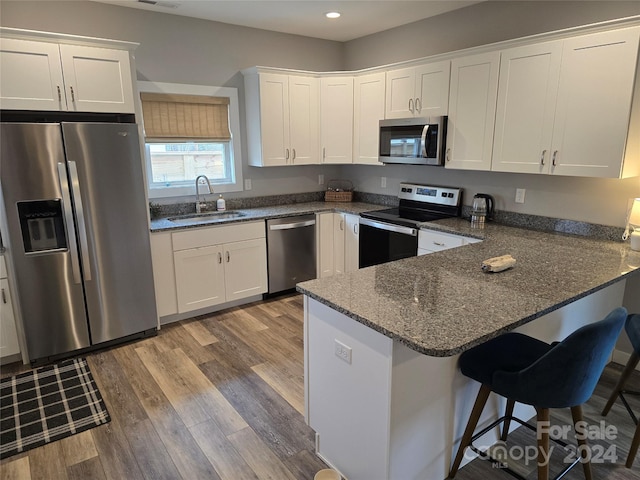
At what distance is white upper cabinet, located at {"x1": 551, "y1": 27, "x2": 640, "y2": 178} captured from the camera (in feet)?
8.16

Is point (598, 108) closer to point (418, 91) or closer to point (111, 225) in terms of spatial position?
point (418, 91)

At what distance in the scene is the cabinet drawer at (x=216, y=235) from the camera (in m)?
3.60

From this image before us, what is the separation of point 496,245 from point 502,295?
40.2 inches

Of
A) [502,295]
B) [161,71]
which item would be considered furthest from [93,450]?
[161,71]

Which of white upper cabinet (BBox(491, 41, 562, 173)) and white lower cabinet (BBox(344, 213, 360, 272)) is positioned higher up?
white upper cabinet (BBox(491, 41, 562, 173))

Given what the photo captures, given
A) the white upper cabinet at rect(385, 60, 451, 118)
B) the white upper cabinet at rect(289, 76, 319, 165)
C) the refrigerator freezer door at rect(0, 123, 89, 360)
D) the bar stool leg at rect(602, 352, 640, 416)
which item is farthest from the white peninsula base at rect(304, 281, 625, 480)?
the white upper cabinet at rect(289, 76, 319, 165)

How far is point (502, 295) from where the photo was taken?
186 centimetres

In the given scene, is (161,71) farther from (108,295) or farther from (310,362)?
(310,362)

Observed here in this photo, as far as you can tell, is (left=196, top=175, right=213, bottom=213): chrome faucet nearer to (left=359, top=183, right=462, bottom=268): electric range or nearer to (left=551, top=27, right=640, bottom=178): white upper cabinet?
(left=359, top=183, right=462, bottom=268): electric range

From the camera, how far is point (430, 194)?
407 centimetres

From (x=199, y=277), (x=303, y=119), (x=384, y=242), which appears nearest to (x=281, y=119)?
(x=303, y=119)

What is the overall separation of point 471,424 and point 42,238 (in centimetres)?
296

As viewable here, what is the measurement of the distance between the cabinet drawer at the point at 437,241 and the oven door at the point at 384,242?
0.07 metres

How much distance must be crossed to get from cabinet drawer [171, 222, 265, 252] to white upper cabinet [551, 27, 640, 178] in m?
2.54
